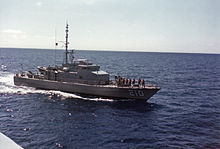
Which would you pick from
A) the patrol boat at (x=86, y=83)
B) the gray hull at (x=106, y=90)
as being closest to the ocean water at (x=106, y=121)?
the gray hull at (x=106, y=90)

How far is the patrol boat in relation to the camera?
3133 cm

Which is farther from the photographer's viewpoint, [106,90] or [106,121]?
[106,90]

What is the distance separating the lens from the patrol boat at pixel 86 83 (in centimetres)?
3133

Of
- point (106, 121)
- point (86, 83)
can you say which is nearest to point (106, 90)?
point (86, 83)

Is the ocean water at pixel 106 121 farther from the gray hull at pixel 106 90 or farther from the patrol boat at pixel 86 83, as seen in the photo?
the patrol boat at pixel 86 83

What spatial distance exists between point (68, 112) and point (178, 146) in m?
14.6

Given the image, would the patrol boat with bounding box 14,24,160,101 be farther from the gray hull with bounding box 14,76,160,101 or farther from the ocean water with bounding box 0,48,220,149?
the ocean water with bounding box 0,48,220,149

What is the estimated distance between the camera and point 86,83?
3453 centimetres

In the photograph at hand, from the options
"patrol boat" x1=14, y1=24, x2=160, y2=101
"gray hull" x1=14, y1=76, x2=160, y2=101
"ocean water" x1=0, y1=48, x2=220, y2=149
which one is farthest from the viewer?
"patrol boat" x1=14, y1=24, x2=160, y2=101

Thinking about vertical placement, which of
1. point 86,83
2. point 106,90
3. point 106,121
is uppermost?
point 86,83

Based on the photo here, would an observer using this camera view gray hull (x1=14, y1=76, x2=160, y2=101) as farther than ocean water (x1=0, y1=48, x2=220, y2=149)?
Yes

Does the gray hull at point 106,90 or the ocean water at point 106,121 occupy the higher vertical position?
the gray hull at point 106,90

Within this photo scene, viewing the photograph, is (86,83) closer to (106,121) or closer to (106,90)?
(106,90)

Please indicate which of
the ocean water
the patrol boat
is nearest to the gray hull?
the patrol boat
